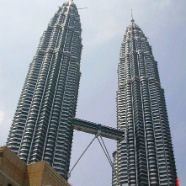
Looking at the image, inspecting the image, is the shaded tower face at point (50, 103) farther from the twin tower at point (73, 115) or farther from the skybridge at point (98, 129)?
the skybridge at point (98, 129)

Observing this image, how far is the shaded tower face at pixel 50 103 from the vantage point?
4889 inches

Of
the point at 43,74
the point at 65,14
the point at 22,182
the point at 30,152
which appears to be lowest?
the point at 22,182

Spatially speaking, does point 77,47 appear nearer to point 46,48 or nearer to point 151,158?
point 46,48

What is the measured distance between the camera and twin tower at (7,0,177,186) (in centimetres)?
12631

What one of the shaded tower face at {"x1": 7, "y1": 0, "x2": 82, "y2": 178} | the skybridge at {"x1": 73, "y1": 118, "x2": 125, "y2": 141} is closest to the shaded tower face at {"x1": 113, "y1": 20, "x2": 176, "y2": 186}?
the skybridge at {"x1": 73, "y1": 118, "x2": 125, "y2": 141}

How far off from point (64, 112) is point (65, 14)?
79.1m

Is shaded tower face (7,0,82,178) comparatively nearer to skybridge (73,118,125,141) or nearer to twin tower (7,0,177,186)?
twin tower (7,0,177,186)

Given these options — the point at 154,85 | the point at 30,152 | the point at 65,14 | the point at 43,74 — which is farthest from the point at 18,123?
the point at 65,14

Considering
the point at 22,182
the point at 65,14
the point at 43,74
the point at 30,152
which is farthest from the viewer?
the point at 65,14

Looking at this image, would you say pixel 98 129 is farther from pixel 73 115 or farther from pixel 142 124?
pixel 142 124

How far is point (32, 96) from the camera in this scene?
465 feet

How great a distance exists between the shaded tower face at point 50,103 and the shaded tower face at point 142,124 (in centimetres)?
2264

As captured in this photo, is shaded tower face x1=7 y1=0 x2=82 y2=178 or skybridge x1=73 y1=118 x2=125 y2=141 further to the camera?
skybridge x1=73 y1=118 x2=125 y2=141

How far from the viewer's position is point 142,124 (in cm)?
14488
